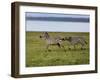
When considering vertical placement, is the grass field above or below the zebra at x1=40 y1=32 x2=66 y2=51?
below

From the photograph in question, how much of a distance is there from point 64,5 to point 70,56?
0.36 m

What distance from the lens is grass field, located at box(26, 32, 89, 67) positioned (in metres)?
1.64

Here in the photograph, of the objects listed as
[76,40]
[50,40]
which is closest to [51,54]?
[50,40]

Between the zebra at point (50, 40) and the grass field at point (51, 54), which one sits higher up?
the zebra at point (50, 40)

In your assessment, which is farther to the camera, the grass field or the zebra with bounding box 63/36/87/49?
the zebra with bounding box 63/36/87/49

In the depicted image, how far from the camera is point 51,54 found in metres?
1.71

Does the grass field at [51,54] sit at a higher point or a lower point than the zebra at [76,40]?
lower

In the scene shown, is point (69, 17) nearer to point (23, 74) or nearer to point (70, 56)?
point (70, 56)

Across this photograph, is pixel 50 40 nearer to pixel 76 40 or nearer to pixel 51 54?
pixel 51 54

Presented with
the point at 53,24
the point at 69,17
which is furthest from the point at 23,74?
the point at 69,17

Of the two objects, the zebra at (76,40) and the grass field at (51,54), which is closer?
the grass field at (51,54)

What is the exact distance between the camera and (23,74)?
161cm

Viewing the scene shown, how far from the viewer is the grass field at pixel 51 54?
1.64m

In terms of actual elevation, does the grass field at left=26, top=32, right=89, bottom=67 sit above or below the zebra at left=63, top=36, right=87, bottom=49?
below
